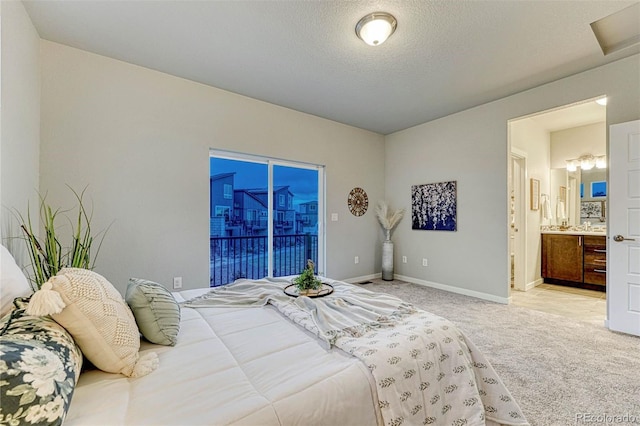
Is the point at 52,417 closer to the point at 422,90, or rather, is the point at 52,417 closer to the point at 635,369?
the point at 635,369

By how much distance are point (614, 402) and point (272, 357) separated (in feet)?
7.06

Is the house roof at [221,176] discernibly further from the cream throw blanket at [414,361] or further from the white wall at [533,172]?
the white wall at [533,172]

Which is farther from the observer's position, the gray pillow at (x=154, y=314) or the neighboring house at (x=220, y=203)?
the neighboring house at (x=220, y=203)

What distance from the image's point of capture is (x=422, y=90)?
335 centimetres

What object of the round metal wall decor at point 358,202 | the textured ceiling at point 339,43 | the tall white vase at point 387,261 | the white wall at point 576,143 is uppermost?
the textured ceiling at point 339,43

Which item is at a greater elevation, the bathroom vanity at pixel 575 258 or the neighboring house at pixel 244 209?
the neighboring house at pixel 244 209

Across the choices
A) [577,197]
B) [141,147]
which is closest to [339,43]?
[141,147]

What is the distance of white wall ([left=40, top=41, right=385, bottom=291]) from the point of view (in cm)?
254

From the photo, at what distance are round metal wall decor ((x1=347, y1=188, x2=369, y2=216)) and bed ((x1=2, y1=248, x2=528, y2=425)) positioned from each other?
3.16m

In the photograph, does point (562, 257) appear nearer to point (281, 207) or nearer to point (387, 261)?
point (387, 261)

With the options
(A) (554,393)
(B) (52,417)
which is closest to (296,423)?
(B) (52,417)

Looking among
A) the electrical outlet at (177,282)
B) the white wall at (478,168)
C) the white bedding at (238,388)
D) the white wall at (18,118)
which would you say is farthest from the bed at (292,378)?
the white wall at (478,168)

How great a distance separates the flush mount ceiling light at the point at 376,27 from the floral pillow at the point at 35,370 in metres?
2.57
